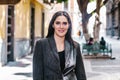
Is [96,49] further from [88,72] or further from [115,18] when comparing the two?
[115,18]

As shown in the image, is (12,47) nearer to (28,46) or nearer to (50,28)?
(28,46)

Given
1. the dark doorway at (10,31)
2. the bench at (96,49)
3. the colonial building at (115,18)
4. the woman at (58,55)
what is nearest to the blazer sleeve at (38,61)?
the woman at (58,55)

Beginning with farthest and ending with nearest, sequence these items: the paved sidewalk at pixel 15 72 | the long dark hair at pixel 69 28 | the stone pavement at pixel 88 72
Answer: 1. the stone pavement at pixel 88 72
2. the paved sidewalk at pixel 15 72
3. the long dark hair at pixel 69 28

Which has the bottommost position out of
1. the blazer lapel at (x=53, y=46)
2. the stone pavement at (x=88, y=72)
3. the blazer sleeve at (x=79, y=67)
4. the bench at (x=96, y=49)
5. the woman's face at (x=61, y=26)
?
the stone pavement at (x=88, y=72)

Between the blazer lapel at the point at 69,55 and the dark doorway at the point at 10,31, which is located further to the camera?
the dark doorway at the point at 10,31

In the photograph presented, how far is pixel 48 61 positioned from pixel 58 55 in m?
0.10

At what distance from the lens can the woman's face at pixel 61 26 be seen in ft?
11.2

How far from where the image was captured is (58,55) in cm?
335

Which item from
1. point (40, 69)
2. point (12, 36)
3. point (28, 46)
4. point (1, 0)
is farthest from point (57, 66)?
point (28, 46)

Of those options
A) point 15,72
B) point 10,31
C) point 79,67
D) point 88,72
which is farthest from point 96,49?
point 79,67

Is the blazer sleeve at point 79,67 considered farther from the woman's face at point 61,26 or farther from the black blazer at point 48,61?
the woman's face at point 61,26

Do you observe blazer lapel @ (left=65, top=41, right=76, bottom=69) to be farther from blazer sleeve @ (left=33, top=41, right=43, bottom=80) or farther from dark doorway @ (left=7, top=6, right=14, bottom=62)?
dark doorway @ (left=7, top=6, right=14, bottom=62)

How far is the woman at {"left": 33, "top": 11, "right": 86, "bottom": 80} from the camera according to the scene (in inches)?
132

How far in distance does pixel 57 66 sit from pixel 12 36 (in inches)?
504
